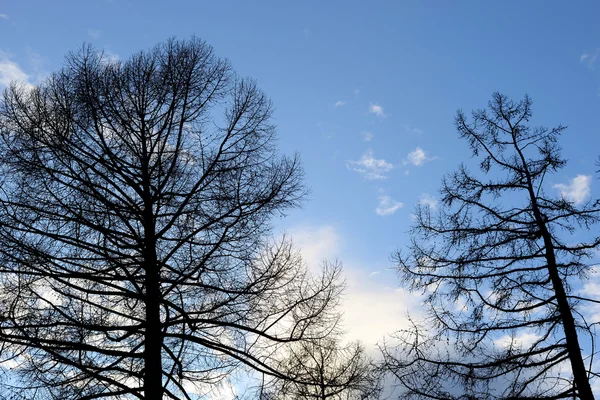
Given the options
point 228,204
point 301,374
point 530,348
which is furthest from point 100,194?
point 530,348

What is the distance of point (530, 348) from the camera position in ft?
24.2

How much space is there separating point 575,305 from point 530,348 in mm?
836

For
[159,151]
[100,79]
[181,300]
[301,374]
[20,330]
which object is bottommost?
[301,374]

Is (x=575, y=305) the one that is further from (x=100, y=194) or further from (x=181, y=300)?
(x=100, y=194)

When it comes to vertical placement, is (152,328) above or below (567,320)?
above

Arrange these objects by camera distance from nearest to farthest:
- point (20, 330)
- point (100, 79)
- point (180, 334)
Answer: point (20, 330) → point (180, 334) → point (100, 79)

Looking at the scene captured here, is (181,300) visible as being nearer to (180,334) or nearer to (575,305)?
(180,334)

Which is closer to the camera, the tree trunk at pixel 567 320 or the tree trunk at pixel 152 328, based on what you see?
the tree trunk at pixel 152 328

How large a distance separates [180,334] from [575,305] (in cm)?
527

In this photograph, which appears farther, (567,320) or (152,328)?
(567,320)

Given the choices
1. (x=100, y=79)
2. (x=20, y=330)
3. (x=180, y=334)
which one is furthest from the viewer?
(x=100, y=79)

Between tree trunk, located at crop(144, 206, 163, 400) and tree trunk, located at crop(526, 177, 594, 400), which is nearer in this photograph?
tree trunk, located at crop(144, 206, 163, 400)

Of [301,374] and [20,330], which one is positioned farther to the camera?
[301,374]

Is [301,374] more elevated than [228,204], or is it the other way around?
[228,204]
